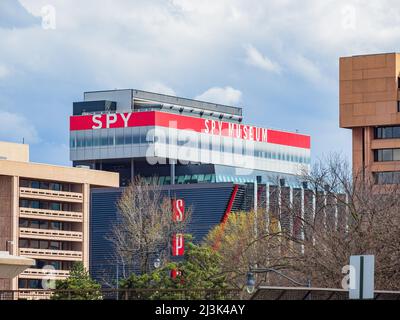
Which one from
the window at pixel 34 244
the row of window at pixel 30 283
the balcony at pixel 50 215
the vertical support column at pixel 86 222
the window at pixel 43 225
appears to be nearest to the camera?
the row of window at pixel 30 283

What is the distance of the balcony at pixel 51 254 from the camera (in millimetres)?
151500

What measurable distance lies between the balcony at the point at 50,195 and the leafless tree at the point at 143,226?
7176 mm

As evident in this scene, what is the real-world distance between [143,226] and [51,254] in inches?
1010

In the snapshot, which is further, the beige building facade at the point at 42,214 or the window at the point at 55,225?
the window at the point at 55,225

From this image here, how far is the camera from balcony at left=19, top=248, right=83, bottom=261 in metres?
152

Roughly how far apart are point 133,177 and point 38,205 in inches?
1365

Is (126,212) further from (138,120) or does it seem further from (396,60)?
(138,120)

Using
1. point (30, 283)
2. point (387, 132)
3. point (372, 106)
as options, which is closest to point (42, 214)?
point (30, 283)

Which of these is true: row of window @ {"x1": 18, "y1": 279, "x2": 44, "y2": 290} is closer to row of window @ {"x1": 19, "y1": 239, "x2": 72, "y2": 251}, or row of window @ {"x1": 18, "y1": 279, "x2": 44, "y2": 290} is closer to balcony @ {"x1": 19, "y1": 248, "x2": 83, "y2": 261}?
balcony @ {"x1": 19, "y1": 248, "x2": 83, "y2": 261}

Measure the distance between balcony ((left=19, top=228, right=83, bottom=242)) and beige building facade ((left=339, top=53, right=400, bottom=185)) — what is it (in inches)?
1331

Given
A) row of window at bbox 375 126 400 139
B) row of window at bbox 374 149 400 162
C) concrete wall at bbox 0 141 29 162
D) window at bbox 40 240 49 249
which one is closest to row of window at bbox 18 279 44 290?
window at bbox 40 240 49 249

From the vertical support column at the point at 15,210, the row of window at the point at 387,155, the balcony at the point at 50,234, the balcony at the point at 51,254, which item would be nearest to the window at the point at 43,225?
the balcony at the point at 50,234

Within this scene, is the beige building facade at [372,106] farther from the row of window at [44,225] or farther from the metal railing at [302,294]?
the metal railing at [302,294]
